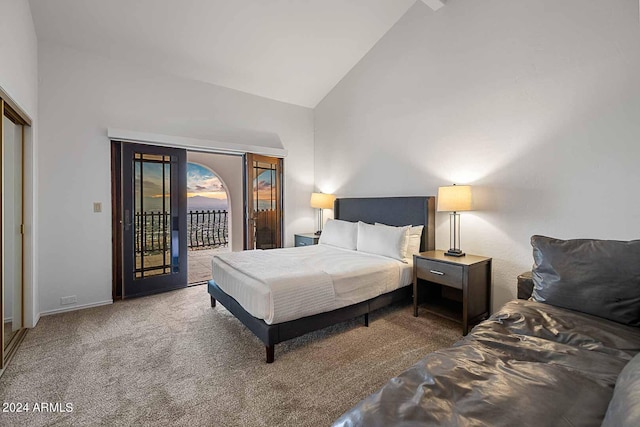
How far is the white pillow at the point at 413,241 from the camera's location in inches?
134

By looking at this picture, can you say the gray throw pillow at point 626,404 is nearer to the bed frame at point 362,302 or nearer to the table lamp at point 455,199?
the bed frame at point 362,302

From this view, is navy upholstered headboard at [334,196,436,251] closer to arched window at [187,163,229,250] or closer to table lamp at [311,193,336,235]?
table lamp at [311,193,336,235]

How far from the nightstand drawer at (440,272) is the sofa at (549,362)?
0.83 meters

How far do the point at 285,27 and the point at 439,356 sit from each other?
13.1 feet

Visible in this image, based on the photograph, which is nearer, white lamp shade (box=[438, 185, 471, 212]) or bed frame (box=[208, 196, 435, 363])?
bed frame (box=[208, 196, 435, 363])

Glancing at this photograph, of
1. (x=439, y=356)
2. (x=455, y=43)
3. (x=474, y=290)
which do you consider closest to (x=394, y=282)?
(x=474, y=290)

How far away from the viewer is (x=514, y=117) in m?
2.84

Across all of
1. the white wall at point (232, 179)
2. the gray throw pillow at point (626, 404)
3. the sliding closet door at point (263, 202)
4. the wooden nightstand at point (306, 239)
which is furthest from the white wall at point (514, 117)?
the white wall at point (232, 179)

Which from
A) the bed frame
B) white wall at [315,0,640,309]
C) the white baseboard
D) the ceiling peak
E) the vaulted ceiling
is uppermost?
the ceiling peak

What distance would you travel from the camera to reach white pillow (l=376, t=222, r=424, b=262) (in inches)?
134

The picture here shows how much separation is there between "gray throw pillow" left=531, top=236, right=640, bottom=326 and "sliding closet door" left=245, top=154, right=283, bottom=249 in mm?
3886

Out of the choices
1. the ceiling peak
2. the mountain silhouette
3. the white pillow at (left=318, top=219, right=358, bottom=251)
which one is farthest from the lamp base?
the mountain silhouette

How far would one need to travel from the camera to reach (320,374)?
2.10m

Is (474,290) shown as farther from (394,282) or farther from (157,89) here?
(157,89)
